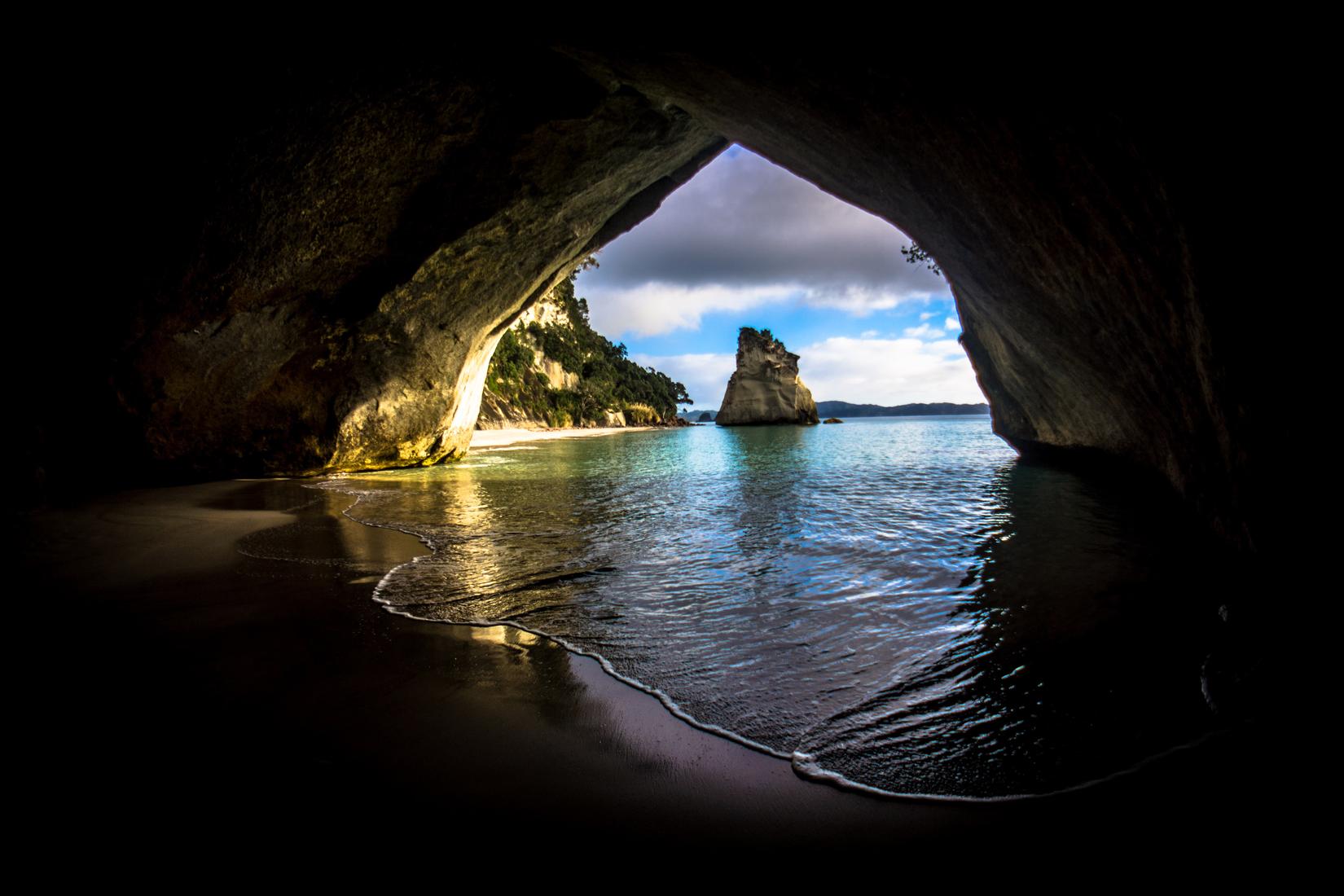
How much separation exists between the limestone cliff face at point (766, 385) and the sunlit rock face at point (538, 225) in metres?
48.3

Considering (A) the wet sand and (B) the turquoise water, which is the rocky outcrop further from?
(A) the wet sand

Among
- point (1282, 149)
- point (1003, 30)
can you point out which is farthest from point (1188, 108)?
point (1003, 30)

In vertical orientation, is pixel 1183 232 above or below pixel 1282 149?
below

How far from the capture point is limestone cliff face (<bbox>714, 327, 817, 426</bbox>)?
63469 millimetres

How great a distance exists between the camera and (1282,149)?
7.63 ft

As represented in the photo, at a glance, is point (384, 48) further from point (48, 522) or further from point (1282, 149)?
point (1282, 149)

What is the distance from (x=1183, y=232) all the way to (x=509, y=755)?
13.1 feet

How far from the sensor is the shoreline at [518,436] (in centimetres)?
3064

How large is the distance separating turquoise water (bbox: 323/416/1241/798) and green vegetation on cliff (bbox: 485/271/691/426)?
3483 cm

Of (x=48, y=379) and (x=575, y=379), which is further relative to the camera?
(x=575, y=379)

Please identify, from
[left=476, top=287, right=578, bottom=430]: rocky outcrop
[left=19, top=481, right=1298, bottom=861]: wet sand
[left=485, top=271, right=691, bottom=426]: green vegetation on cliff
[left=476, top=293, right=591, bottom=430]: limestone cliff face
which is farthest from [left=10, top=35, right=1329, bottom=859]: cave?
[left=476, top=293, right=591, bottom=430]: limestone cliff face

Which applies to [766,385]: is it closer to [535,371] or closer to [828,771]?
[535,371]

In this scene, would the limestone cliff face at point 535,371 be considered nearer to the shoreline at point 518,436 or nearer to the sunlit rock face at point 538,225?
the shoreline at point 518,436

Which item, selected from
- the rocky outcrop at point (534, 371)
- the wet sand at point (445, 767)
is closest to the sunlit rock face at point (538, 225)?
the wet sand at point (445, 767)
